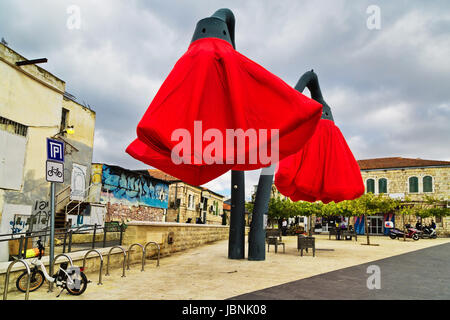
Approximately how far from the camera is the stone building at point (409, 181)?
35.8m

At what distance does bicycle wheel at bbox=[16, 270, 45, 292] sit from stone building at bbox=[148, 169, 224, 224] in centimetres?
2246

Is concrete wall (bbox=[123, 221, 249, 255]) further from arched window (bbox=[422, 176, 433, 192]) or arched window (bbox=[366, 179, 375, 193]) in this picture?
arched window (bbox=[422, 176, 433, 192])

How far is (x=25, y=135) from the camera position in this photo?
15492 mm

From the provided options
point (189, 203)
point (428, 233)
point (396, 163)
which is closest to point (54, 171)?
point (189, 203)

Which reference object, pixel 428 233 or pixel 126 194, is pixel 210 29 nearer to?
pixel 126 194

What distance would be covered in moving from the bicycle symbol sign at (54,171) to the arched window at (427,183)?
39.2m

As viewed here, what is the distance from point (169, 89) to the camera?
2.91 meters

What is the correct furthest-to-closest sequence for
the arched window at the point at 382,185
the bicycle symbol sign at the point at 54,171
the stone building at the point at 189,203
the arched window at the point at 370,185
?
the arched window at the point at 370,185 < the arched window at the point at 382,185 < the stone building at the point at 189,203 < the bicycle symbol sign at the point at 54,171

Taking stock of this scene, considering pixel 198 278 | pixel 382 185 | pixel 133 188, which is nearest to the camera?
pixel 198 278

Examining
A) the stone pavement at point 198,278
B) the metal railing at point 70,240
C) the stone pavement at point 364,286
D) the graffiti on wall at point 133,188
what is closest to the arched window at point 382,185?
the graffiti on wall at point 133,188

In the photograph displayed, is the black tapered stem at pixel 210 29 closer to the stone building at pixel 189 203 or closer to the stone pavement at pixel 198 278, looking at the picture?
the stone pavement at pixel 198 278

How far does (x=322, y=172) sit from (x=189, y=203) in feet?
106

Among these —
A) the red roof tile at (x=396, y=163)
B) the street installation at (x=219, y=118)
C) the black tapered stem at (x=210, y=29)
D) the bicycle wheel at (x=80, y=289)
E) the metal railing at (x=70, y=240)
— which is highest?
the red roof tile at (x=396, y=163)
